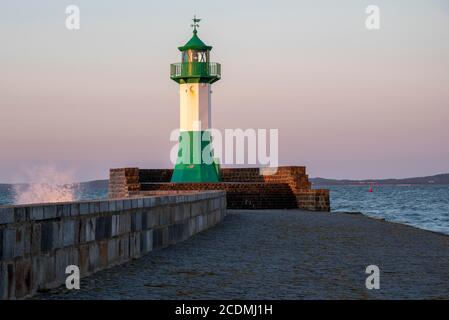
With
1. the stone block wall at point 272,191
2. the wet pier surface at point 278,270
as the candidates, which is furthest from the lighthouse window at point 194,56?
the wet pier surface at point 278,270

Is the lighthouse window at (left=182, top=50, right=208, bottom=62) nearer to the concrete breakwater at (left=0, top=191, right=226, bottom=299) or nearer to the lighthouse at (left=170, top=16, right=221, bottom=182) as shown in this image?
the lighthouse at (left=170, top=16, right=221, bottom=182)

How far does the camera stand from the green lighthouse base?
35156 millimetres

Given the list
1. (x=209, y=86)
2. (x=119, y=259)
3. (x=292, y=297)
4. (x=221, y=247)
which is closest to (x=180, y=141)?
(x=209, y=86)

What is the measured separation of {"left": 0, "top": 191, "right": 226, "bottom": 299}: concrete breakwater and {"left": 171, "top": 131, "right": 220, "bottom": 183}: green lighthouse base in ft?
71.0

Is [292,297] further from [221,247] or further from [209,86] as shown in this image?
[209,86]

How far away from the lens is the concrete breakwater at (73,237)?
6977mm

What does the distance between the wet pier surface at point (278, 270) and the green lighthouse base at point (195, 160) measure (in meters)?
19.3

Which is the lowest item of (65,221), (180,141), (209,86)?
(65,221)

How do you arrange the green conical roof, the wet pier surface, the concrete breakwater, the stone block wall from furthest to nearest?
the green conical roof, the stone block wall, the wet pier surface, the concrete breakwater

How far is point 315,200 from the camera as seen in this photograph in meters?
30.1

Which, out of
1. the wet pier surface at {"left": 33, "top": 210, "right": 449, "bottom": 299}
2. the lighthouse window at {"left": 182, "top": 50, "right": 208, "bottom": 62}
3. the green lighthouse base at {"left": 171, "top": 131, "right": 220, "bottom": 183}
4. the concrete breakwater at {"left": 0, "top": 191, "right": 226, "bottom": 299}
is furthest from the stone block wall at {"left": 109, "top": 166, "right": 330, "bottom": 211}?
the concrete breakwater at {"left": 0, "top": 191, "right": 226, "bottom": 299}
